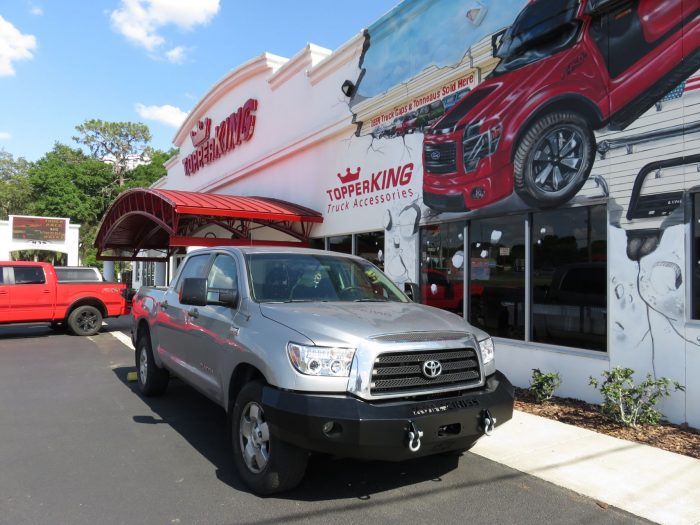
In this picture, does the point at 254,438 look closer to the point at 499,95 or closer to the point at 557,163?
the point at 557,163

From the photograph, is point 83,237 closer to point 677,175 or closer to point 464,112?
point 464,112

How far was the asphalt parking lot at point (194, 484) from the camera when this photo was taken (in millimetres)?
3469

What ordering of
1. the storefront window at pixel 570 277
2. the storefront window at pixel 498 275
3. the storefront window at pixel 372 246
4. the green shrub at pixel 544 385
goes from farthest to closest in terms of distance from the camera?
the storefront window at pixel 372 246, the storefront window at pixel 498 275, the storefront window at pixel 570 277, the green shrub at pixel 544 385

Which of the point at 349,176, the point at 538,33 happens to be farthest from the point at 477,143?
the point at 349,176

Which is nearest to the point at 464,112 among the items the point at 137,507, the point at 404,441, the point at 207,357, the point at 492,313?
the point at 492,313

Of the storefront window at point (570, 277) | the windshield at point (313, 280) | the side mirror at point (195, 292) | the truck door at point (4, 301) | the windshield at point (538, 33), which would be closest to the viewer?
the side mirror at point (195, 292)

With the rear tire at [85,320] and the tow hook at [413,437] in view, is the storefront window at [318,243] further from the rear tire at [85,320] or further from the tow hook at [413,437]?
the tow hook at [413,437]

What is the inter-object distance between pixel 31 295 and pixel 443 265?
32.3 feet

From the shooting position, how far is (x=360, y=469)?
427cm

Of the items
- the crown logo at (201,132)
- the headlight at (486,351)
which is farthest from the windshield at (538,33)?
the crown logo at (201,132)

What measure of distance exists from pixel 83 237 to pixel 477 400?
177 ft

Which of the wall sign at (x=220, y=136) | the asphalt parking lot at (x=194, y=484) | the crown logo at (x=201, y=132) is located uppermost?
the crown logo at (x=201, y=132)

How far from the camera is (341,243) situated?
1194 cm

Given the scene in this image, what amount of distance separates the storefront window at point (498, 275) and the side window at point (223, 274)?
4336 mm
